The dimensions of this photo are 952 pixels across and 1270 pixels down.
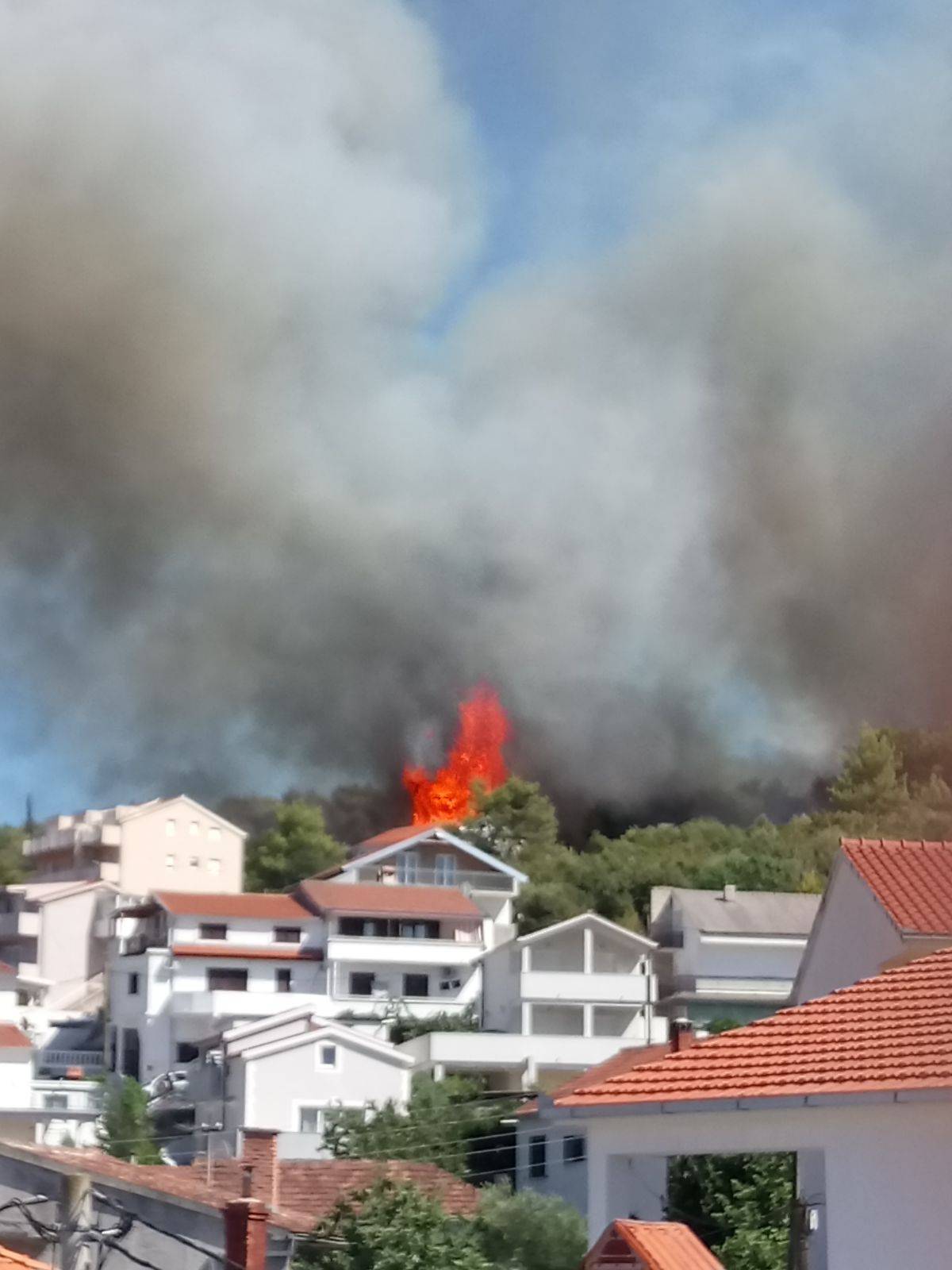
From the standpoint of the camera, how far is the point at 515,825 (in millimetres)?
86688

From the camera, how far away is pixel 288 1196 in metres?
25.0

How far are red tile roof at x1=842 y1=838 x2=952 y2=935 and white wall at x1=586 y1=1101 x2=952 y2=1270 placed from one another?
699 centimetres

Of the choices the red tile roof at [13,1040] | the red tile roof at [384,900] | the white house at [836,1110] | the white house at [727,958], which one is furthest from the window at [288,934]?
the white house at [836,1110]

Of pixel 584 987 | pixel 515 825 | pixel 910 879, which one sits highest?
pixel 515 825

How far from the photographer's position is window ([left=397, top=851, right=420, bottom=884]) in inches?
2751

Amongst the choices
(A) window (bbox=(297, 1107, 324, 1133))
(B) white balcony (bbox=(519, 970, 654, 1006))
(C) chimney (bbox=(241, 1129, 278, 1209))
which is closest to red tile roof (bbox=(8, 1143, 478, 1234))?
(C) chimney (bbox=(241, 1129, 278, 1209))

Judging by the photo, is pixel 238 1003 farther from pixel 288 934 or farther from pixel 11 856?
pixel 11 856

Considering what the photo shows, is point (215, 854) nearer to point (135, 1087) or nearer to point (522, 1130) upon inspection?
point (135, 1087)

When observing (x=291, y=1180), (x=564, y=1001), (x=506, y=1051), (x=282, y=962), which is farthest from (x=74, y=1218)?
(x=282, y=962)

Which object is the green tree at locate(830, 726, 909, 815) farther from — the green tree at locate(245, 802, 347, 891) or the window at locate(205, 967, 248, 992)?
the window at locate(205, 967, 248, 992)

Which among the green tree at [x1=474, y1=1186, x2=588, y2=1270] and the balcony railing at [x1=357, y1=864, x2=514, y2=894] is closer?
the green tree at [x1=474, y1=1186, x2=588, y2=1270]

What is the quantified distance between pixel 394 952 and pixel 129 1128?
1279cm

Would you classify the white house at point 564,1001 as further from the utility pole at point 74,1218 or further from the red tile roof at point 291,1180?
the utility pole at point 74,1218

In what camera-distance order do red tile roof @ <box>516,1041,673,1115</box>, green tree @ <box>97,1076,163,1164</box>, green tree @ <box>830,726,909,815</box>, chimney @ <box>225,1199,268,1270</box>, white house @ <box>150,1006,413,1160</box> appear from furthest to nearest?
green tree @ <box>830,726,909,815</box>
white house @ <box>150,1006,413,1160</box>
green tree @ <box>97,1076,163,1164</box>
red tile roof @ <box>516,1041,673,1115</box>
chimney @ <box>225,1199,268,1270</box>
